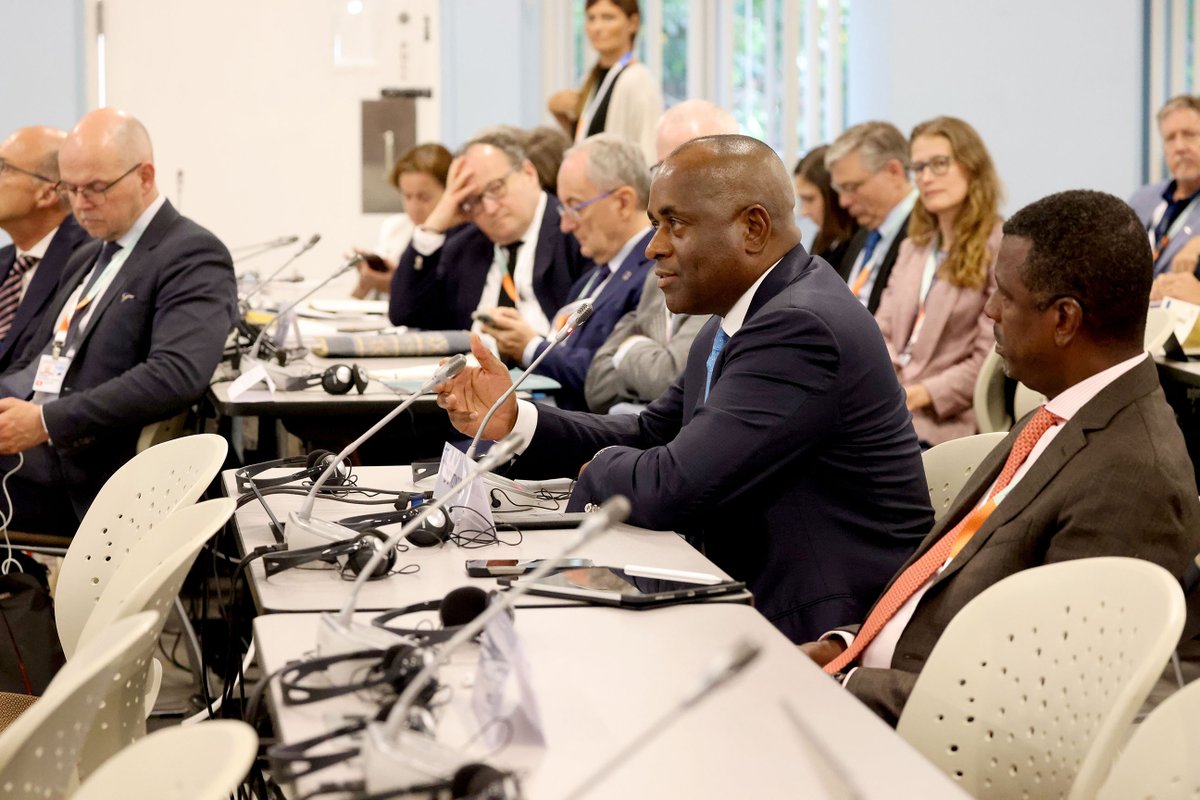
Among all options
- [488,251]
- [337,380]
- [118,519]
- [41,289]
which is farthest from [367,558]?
[488,251]

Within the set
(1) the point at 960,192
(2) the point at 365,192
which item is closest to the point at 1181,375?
(1) the point at 960,192

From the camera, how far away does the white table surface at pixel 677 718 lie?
1.35 meters

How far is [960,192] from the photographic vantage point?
14.4 feet

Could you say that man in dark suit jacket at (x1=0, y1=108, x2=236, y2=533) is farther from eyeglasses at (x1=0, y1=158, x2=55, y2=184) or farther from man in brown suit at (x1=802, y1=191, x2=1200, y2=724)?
man in brown suit at (x1=802, y1=191, x2=1200, y2=724)

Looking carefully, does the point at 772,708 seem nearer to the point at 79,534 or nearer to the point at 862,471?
the point at 862,471

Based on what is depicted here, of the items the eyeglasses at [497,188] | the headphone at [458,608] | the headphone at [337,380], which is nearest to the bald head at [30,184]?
the headphone at [337,380]

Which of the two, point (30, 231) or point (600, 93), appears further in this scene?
point (600, 93)

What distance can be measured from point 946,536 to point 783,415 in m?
0.34

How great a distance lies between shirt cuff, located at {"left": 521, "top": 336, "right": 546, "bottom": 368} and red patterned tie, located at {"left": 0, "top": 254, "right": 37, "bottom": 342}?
1590 mm

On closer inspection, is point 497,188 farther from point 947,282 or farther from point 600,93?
point 947,282

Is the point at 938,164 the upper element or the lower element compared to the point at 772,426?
upper

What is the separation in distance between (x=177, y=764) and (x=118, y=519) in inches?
52.2

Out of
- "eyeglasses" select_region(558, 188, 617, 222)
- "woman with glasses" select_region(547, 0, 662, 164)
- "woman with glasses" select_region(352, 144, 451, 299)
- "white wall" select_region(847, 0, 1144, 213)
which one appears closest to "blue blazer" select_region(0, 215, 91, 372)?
"eyeglasses" select_region(558, 188, 617, 222)

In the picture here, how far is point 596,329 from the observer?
4070 millimetres
